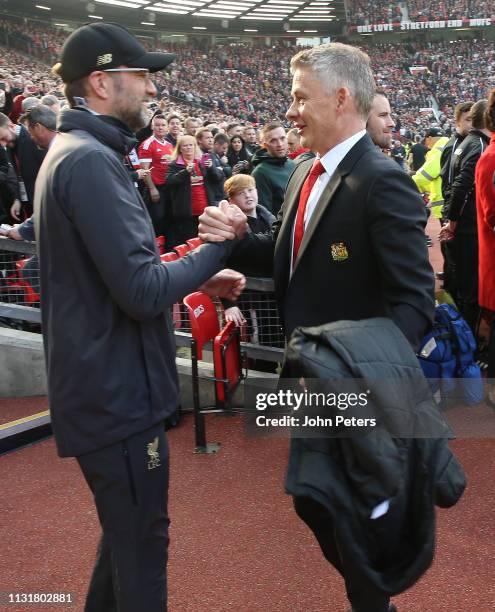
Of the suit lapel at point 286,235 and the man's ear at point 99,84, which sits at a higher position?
the man's ear at point 99,84

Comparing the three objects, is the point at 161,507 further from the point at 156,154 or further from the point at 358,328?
the point at 156,154

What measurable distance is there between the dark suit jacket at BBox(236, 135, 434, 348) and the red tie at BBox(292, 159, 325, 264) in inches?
3.6

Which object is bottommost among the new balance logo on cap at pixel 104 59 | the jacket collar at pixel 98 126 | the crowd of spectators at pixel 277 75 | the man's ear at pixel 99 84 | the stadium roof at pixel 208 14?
the jacket collar at pixel 98 126

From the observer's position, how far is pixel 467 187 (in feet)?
16.8

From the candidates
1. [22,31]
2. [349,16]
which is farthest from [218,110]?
[349,16]

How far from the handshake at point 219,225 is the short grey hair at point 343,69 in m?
0.48

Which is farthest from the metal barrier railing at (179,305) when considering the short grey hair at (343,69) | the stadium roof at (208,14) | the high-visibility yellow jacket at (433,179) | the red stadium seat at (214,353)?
the stadium roof at (208,14)

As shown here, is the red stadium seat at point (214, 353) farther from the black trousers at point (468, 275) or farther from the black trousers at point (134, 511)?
the black trousers at point (468, 275)

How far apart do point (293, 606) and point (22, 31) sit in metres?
35.5

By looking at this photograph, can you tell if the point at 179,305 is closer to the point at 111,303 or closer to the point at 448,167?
the point at 111,303

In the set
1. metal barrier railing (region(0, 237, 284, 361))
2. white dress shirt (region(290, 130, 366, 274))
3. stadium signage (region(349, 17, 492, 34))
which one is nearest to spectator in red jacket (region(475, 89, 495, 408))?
metal barrier railing (region(0, 237, 284, 361))

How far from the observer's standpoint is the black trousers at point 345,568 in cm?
196

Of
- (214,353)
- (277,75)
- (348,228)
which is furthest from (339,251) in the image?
(277,75)

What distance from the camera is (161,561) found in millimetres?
1932
